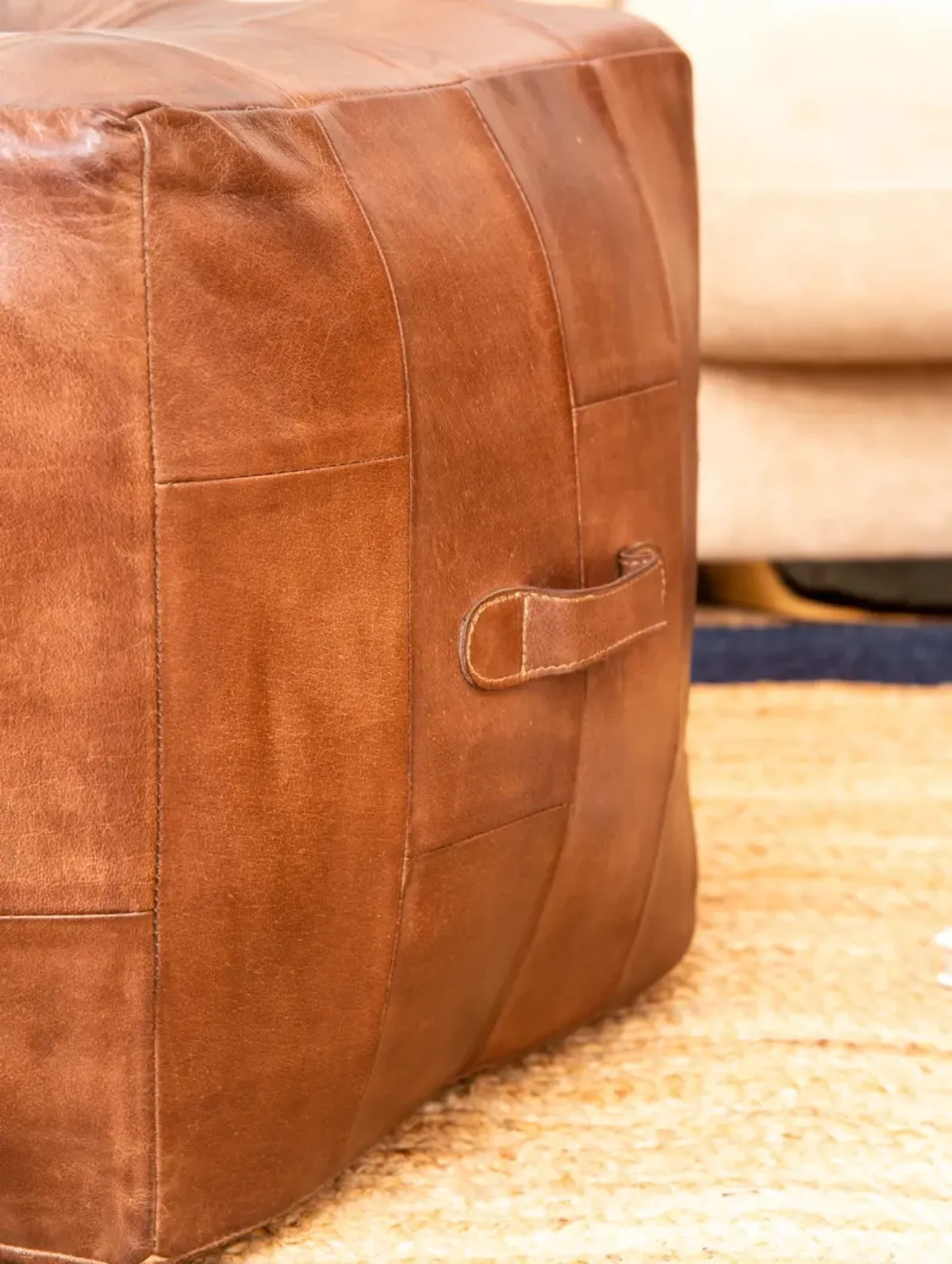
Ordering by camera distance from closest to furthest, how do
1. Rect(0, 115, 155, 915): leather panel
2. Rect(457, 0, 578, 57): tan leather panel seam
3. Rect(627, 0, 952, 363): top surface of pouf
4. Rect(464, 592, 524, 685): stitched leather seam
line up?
Rect(0, 115, 155, 915): leather panel < Rect(464, 592, 524, 685): stitched leather seam < Rect(457, 0, 578, 57): tan leather panel seam < Rect(627, 0, 952, 363): top surface of pouf

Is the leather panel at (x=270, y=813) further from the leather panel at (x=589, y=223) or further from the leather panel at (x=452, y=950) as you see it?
the leather panel at (x=589, y=223)

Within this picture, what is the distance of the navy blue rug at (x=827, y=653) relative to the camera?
145cm

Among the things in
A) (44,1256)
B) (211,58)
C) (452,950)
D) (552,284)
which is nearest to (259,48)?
(211,58)

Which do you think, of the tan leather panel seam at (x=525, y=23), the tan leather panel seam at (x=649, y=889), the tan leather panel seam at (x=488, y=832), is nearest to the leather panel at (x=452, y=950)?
the tan leather panel seam at (x=488, y=832)

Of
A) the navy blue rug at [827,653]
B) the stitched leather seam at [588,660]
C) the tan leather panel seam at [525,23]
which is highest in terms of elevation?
the tan leather panel seam at [525,23]

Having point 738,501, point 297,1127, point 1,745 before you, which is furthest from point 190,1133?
point 738,501

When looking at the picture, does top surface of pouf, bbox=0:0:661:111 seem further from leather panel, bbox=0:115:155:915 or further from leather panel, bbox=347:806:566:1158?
leather panel, bbox=347:806:566:1158

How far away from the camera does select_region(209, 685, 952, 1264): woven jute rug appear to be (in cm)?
70

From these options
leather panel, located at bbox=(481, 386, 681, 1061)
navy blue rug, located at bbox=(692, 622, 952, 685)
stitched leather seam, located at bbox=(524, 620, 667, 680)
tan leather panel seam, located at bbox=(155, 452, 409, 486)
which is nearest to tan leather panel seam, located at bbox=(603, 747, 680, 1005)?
leather panel, located at bbox=(481, 386, 681, 1061)

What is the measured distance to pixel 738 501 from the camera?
60.2 inches

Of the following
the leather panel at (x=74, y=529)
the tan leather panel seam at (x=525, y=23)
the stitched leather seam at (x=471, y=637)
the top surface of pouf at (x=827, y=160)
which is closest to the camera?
the leather panel at (x=74, y=529)

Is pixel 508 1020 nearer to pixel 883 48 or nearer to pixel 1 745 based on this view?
pixel 1 745

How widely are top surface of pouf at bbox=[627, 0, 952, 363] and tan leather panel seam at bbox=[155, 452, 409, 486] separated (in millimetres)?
856

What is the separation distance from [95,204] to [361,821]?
0.24 metres
